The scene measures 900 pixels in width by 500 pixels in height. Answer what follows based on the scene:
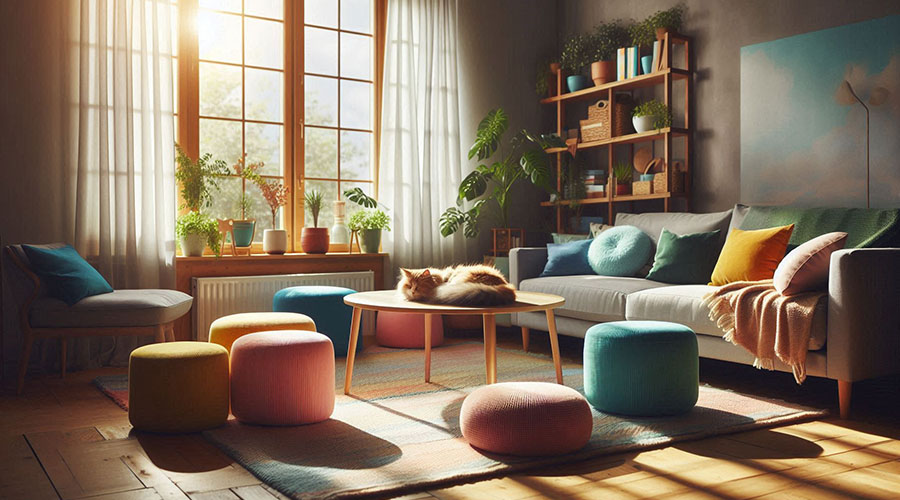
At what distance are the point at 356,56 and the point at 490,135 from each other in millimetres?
1131

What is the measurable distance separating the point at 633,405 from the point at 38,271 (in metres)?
2.82

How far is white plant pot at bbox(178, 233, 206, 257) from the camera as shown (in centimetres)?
458

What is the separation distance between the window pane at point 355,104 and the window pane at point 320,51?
0.16 meters

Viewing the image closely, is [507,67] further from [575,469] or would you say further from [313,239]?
[575,469]

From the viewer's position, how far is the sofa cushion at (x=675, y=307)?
11.5 ft

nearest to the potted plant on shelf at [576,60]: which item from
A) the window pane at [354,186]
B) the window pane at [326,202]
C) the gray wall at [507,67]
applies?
the gray wall at [507,67]

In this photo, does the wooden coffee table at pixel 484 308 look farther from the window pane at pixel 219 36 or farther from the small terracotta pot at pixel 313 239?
the window pane at pixel 219 36

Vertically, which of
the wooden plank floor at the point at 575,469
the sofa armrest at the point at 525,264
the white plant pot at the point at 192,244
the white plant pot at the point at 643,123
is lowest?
the wooden plank floor at the point at 575,469

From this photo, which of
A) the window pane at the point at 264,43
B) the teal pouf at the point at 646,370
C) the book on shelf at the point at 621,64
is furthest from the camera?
the book on shelf at the point at 621,64

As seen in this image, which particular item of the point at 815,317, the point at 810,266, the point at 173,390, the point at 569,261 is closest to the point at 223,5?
the point at 569,261

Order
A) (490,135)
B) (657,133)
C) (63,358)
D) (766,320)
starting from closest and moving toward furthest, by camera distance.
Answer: (766,320), (63,358), (657,133), (490,135)

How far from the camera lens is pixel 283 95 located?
518 cm

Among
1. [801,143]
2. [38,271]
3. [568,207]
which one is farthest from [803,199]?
[38,271]

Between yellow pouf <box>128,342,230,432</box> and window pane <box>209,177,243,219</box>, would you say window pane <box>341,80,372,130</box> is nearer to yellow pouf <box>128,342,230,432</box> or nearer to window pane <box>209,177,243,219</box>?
window pane <box>209,177,243,219</box>
